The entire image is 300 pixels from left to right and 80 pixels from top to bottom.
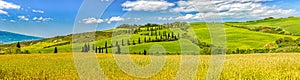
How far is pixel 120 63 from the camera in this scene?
12.1 metres

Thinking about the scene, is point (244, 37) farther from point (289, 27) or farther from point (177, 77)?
point (177, 77)

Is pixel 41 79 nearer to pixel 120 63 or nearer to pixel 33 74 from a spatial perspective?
pixel 33 74

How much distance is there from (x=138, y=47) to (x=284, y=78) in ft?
203

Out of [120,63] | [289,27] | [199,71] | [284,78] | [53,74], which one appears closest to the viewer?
[284,78]

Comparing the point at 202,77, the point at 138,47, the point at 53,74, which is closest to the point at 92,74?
the point at 53,74

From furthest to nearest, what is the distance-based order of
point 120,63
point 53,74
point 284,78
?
point 120,63 → point 53,74 → point 284,78

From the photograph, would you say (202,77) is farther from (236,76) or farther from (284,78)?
(284,78)

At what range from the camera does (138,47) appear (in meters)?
70.8

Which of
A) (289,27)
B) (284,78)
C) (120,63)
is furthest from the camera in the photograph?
(289,27)

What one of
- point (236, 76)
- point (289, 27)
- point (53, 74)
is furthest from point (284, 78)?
point (289, 27)

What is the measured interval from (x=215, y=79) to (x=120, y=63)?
3812 mm

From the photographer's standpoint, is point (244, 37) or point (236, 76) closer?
point (236, 76)

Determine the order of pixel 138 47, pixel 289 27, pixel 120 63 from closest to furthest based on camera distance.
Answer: pixel 120 63 < pixel 138 47 < pixel 289 27

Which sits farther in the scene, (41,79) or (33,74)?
(33,74)
